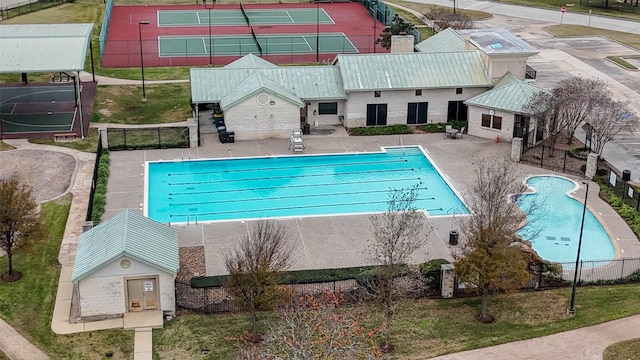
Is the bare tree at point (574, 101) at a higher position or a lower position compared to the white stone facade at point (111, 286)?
higher

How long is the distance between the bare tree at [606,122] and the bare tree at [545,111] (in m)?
2.15

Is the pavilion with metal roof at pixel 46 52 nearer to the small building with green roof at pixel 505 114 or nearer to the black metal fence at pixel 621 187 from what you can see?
the small building with green roof at pixel 505 114

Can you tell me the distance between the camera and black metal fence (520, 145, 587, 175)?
2036 inches

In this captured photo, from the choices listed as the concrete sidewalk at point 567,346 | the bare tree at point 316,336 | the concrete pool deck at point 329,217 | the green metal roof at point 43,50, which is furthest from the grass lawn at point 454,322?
the green metal roof at point 43,50

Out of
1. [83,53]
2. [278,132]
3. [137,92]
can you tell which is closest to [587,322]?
[278,132]

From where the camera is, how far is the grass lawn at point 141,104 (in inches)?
2368

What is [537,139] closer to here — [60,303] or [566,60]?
[566,60]

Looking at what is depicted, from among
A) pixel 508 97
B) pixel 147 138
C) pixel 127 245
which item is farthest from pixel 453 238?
pixel 147 138

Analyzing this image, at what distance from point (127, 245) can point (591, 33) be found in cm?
6632

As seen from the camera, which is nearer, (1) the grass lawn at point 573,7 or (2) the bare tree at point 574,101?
(2) the bare tree at point 574,101

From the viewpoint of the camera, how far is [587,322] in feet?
112

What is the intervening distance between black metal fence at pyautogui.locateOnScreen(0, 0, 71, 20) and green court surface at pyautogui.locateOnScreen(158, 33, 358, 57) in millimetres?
17636

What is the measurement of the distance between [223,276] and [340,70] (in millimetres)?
25887

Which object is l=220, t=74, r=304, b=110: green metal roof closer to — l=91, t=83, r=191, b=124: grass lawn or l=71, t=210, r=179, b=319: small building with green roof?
l=91, t=83, r=191, b=124: grass lawn
